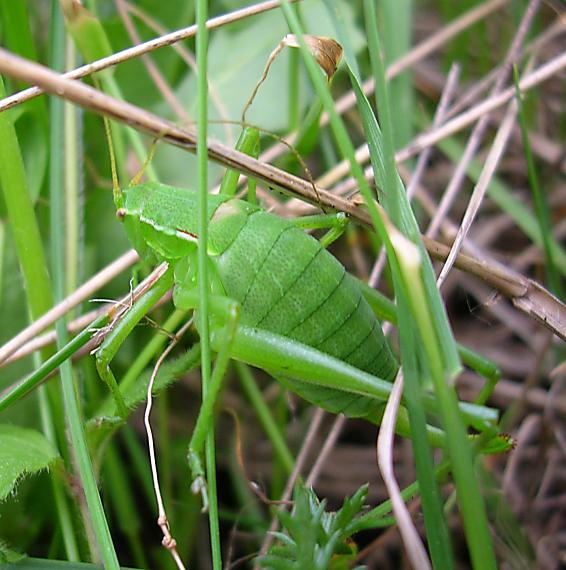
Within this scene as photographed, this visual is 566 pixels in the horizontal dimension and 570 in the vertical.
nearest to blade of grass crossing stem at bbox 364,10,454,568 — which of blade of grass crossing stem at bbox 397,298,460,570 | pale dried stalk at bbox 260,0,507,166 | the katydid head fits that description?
blade of grass crossing stem at bbox 397,298,460,570

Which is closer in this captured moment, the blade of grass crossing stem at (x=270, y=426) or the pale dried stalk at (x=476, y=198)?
the pale dried stalk at (x=476, y=198)

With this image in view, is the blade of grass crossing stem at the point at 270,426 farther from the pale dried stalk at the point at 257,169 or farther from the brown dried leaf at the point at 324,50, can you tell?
the brown dried leaf at the point at 324,50

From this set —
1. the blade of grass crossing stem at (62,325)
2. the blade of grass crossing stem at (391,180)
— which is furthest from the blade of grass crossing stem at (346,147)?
the blade of grass crossing stem at (62,325)

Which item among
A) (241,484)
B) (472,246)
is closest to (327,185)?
(472,246)

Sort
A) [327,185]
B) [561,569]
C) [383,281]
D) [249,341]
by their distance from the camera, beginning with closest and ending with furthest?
[249,341] < [561,569] < [327,185] < [383,281]

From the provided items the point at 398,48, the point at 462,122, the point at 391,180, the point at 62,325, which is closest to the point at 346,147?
the point at 391,180

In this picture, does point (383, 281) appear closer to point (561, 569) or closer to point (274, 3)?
point (561, 569)

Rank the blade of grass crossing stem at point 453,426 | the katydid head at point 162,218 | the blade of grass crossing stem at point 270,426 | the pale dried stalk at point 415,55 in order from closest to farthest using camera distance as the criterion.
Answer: the blade of grass crossing stem at point 453,426 → the katydid head at point 162,218 → the blade of grass crossing stem at point 270,426 → the pale dried stalk at point 415,55
